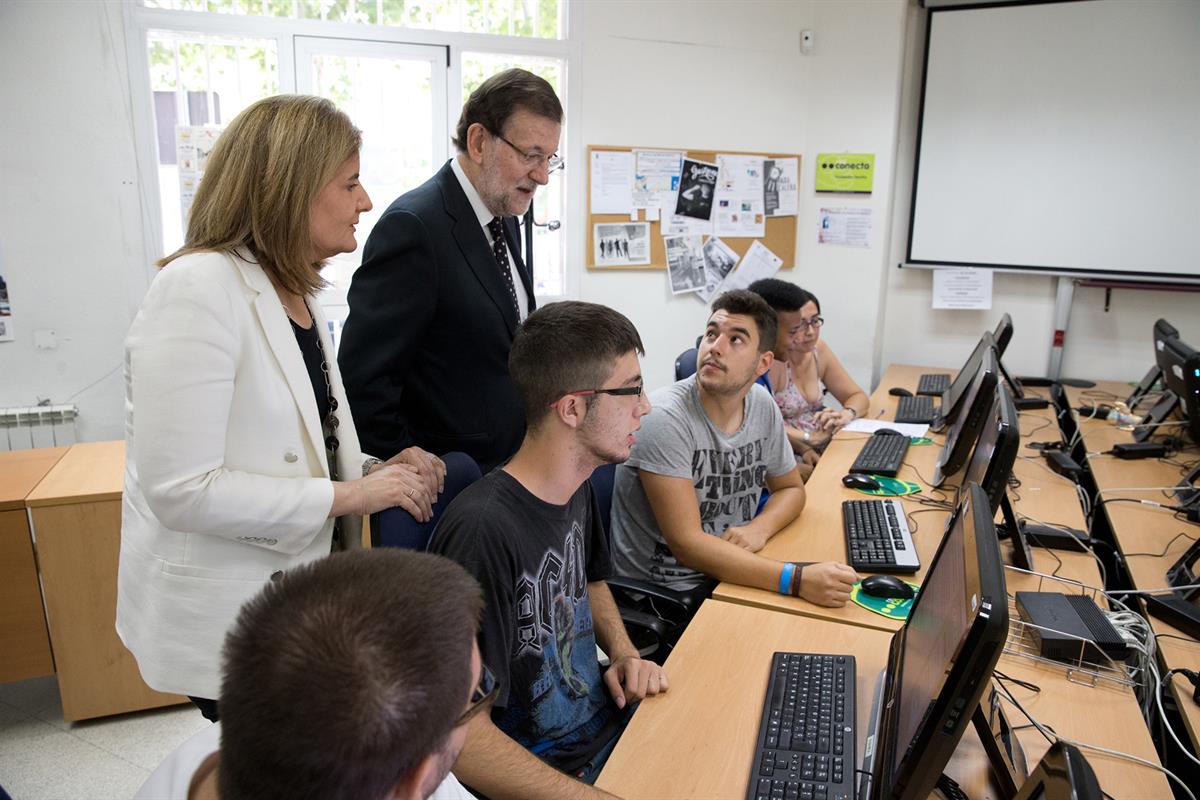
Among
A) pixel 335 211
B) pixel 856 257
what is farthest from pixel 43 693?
pixel 856 257

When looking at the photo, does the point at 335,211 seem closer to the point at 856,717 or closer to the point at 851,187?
the point at 856,717

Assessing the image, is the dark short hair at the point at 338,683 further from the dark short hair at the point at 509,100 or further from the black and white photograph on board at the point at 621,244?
the black and white photograph on board at the point at 621,244

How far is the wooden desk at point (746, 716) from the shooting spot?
4.04 ft

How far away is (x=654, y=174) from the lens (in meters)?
4.35

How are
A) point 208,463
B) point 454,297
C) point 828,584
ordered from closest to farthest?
point 208,463
point 828,584
point 454,297

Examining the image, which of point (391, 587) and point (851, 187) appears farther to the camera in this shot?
point (851, 187)

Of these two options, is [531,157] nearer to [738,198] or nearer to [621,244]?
[621,244]

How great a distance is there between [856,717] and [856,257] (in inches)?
142

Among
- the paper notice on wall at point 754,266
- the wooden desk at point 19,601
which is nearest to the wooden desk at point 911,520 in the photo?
the paper notice on wall at point 754,266

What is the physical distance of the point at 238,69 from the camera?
12.2 ft

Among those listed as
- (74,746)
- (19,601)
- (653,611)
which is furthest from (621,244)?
(74,746)

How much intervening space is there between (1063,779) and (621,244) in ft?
12.4

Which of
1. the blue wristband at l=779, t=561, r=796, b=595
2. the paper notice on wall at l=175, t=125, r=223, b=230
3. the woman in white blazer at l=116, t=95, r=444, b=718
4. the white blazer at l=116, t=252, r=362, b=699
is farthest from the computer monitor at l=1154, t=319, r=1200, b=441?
the paper notice on wall at l=175, t=125, r=223, b=230

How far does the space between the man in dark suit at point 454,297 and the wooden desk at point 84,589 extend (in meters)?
1.15
